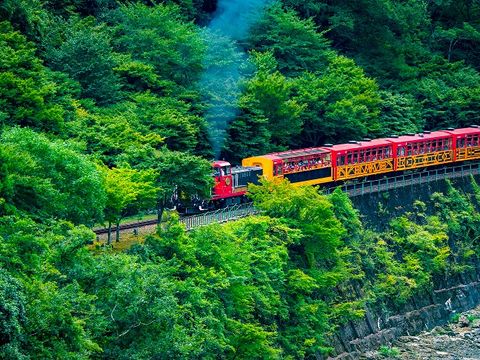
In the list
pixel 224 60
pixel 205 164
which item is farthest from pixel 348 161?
pixel 205 164

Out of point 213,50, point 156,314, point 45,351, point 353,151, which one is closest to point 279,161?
point 353,151

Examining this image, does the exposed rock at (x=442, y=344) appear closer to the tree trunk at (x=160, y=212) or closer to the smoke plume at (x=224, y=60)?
the tree trunk at (x=160, y=212)

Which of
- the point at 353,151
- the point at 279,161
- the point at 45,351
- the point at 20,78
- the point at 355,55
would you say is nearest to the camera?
the point at 45,351

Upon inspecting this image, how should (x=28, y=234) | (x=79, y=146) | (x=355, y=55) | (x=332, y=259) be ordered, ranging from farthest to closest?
(x=355, y=55) < (x=332, y=259) < (x=79, y=146) < (x=28, y=234)

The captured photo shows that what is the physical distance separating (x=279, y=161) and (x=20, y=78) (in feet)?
41.4

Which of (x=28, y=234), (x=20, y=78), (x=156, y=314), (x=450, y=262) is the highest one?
(x=20, y=78)

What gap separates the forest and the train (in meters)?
2.40

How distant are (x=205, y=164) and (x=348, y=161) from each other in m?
12.5

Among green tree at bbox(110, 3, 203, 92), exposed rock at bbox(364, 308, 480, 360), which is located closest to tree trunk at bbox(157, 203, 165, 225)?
exposed rock at bbox(364, 308, 480, 360)

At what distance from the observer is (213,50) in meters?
54.9

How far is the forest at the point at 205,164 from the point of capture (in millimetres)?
30250

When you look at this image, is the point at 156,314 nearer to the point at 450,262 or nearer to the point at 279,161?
the point at 279,161

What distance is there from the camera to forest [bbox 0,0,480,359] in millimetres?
30250

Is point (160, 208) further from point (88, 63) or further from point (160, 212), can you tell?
point (88, 63)
